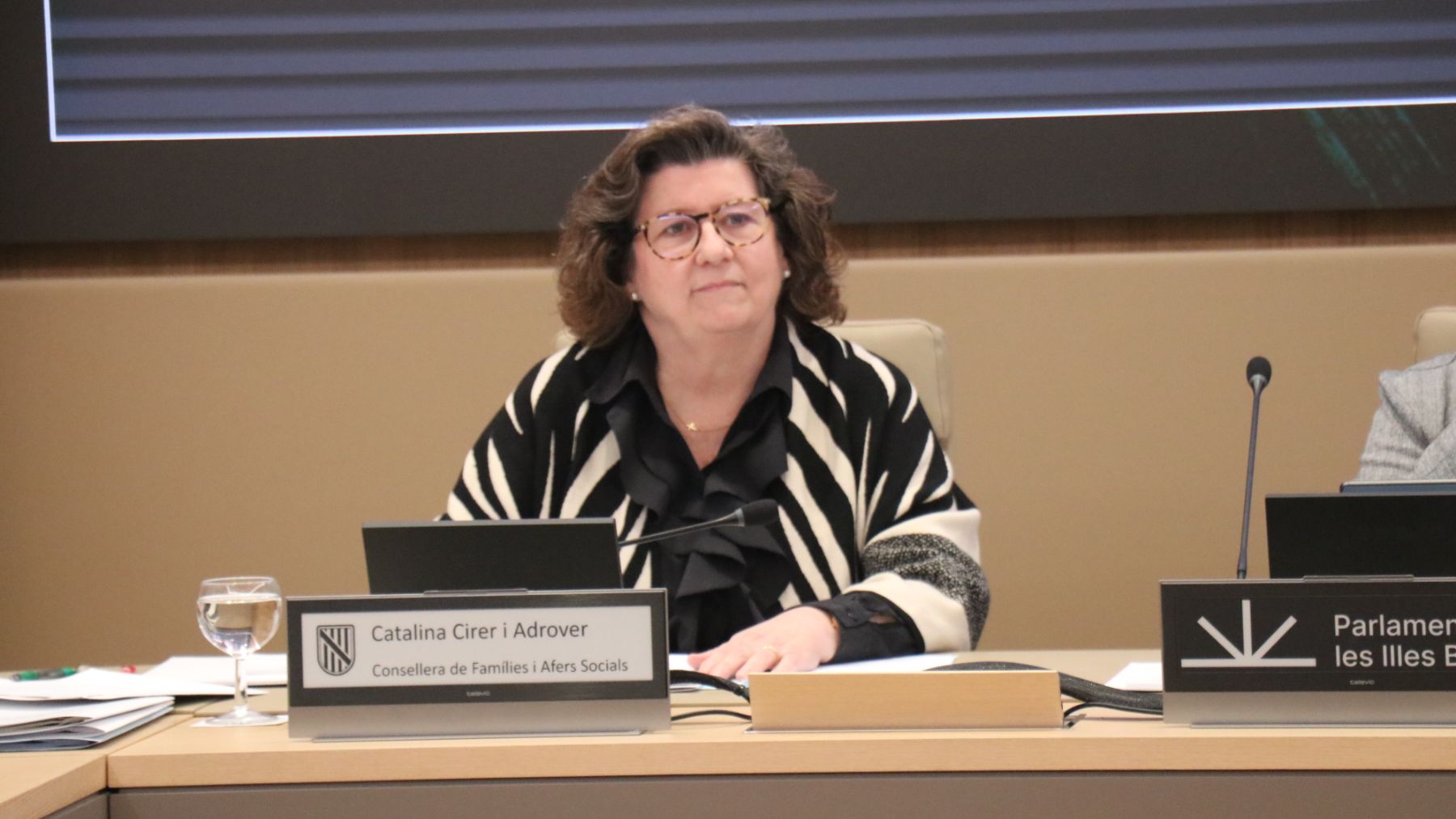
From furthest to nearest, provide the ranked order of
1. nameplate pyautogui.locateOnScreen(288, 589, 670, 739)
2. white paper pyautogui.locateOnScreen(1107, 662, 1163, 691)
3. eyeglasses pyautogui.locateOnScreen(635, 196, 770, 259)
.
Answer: eyeglasses pyautogui.locateOnScreen(635, 196, 770, 259), white paper pyautogui.locateOnScreen(1107, 662, 1163, 691), nameplate pyautogui.locateOnScreen(288, 589, 670, 739)

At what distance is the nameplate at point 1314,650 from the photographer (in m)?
0.98

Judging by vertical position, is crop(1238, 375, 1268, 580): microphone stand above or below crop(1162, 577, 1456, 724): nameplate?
above

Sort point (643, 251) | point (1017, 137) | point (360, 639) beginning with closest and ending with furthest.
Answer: point (360, 639) → point (643, 251) → point (1017, 137)

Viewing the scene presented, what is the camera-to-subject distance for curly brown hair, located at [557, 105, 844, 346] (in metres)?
1.94

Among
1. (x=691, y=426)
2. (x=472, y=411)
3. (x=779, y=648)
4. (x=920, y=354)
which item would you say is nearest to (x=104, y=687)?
(x=779, y=648)

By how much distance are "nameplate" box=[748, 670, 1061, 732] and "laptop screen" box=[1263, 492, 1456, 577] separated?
25 centimetres

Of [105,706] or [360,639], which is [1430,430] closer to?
[360,639]

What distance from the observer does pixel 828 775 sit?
3.10 feet

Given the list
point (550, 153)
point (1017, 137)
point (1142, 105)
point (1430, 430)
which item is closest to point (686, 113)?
point (550, 153)

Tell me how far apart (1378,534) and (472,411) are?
1.69 meters

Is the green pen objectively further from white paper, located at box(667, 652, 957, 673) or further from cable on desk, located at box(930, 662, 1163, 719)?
cable on desk, located at box(930, 662, 1163, 719)

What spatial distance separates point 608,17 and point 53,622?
56.6 inches

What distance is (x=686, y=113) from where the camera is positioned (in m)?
1.98

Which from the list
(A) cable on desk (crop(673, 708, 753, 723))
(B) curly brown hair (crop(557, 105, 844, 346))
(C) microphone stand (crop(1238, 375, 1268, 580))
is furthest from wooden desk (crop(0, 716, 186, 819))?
(B) curly brown hair (crop(557, 105, 844, 346))
